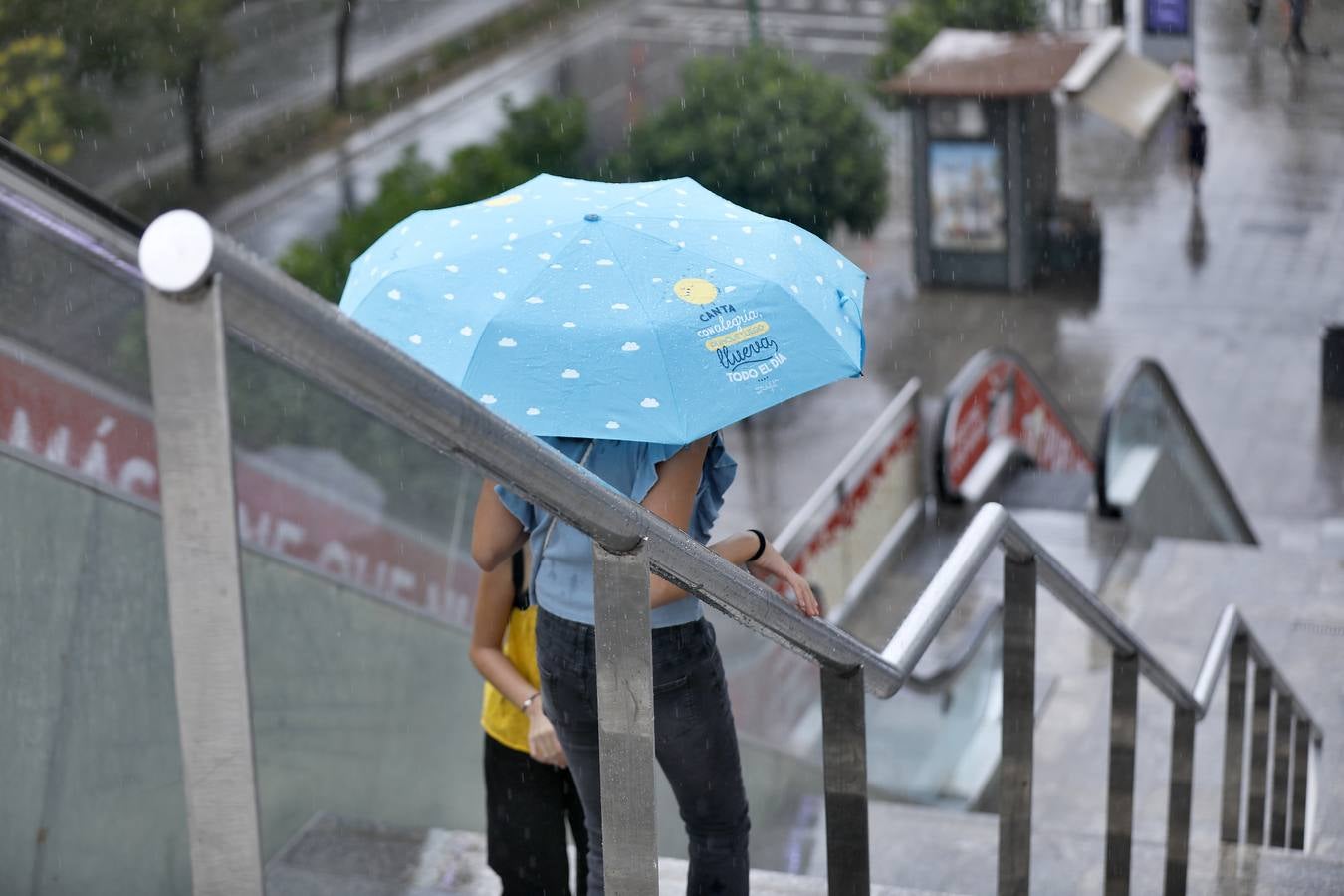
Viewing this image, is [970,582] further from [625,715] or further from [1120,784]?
[1120,784]

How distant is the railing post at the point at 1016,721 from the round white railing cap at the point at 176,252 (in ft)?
7.46

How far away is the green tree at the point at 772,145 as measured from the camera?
17359 mm

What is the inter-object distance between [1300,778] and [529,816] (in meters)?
4.10

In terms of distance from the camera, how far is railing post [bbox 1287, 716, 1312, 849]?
253 inches

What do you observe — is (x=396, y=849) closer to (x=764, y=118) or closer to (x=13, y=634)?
(x=13, y=634)

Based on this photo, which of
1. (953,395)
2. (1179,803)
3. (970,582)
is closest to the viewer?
(970,582)

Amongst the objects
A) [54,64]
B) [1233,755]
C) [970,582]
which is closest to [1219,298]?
[54,64]

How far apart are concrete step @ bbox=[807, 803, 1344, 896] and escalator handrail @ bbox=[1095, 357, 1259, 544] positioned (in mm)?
5530

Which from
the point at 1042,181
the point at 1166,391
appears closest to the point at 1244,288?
the point at 1042,181

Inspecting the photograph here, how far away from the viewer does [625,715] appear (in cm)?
193

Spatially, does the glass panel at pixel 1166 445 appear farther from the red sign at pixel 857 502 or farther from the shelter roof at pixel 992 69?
the shelter roof at pixel 992 69

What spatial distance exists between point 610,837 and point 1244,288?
16.8 m

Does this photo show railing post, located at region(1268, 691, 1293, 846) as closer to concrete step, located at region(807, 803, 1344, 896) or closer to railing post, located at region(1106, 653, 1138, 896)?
concrete step, located at region(807, 803, 1344, 896)

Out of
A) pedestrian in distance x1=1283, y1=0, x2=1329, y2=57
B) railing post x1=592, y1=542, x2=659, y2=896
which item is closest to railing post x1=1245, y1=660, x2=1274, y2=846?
railing post x1=592, y1=542, x2=659, y2=896
